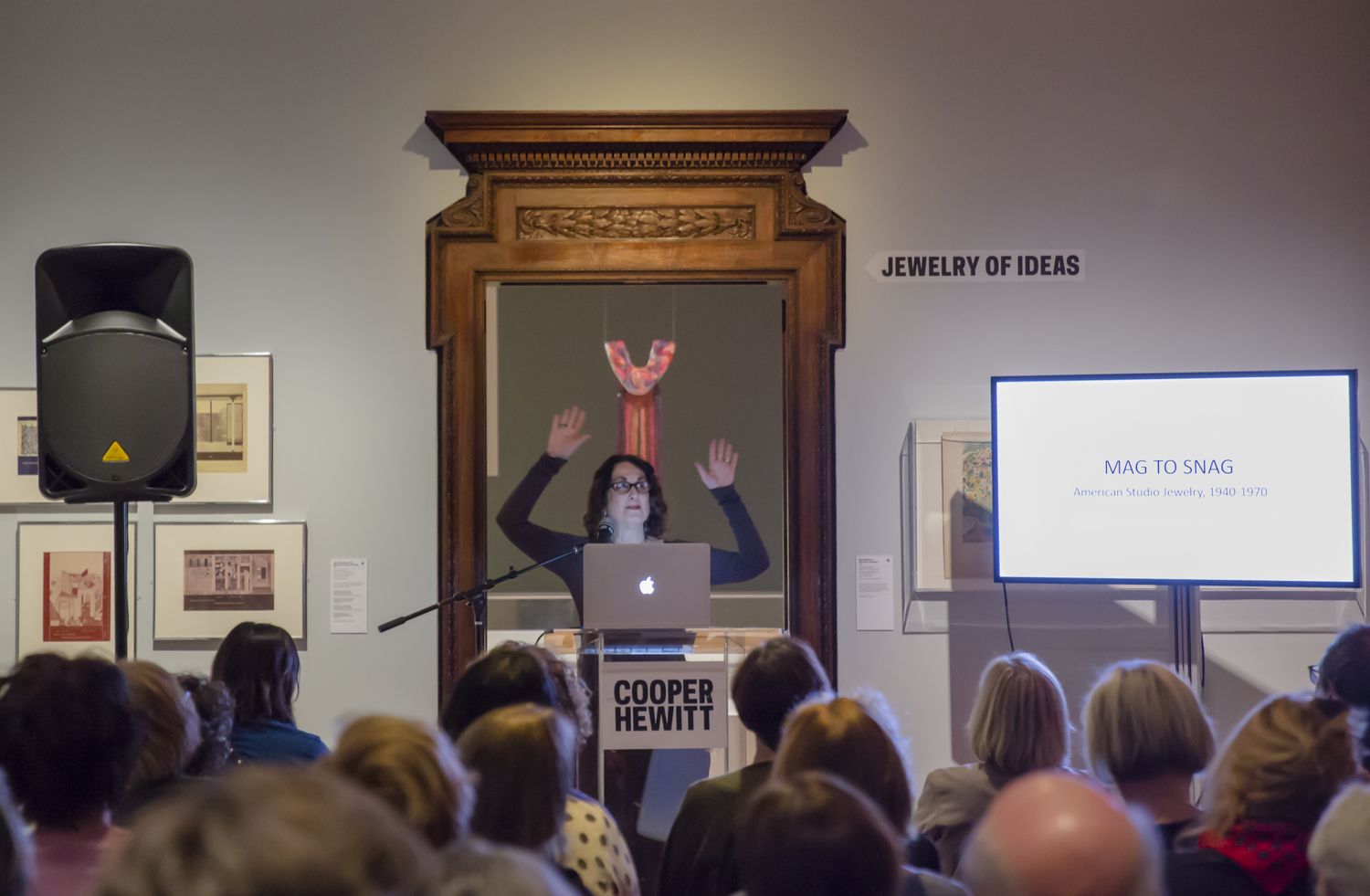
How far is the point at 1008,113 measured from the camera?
4145 millimetres

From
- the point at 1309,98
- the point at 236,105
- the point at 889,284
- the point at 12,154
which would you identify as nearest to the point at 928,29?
the point at 889,284

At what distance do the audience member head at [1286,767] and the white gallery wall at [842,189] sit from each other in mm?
2467

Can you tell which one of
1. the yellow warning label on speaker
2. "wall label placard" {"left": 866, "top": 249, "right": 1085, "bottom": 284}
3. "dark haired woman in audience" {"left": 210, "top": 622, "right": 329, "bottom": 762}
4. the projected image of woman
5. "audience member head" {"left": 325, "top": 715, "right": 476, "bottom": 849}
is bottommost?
"dark haired woman in audience" {"left": 210, "top": 622, "right": 329, "bottom": 762}

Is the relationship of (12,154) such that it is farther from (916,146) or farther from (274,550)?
(916,146)

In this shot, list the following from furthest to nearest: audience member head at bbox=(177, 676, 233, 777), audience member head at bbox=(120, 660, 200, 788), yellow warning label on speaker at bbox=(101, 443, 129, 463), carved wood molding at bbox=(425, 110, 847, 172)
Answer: carved wood molding at bbox=(425, 110, 847, 172) < yellow warning label on speaker at bbox=(101, 443, 129, 463) < audience member head at bbox=(177, 676, 233, 777) < audience member head at bbox=(120, 660, 200, 788)

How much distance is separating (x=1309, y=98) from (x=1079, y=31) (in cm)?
95

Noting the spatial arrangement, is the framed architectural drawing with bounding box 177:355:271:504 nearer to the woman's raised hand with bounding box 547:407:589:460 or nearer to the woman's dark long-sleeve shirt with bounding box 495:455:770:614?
the woman's dark long-sleeve shirt with bounding box 495:455:770:614

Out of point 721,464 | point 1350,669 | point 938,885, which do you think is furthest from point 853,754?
point 721,464

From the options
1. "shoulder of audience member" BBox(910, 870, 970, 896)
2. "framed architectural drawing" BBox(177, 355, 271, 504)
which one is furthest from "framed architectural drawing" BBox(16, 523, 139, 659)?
"shoulder of audience member" BBox(910, 870, 970, 896)

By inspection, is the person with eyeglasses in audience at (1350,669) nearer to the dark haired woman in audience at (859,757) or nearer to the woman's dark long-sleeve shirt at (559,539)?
the dark haired woman in audience at (859,757)

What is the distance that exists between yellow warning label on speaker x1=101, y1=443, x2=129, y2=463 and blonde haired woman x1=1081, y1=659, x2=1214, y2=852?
2.73 meters

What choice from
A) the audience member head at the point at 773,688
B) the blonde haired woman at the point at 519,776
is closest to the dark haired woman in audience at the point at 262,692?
the audience member head at the point at 773,688

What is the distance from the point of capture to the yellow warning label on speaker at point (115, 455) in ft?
10.1

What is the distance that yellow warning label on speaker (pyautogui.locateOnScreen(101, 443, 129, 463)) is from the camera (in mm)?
3082
